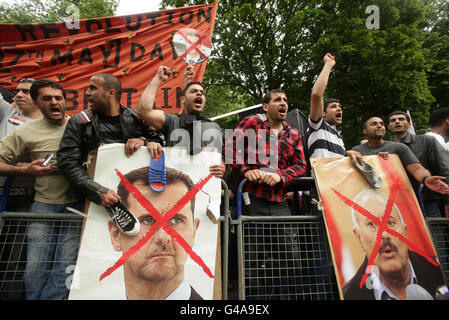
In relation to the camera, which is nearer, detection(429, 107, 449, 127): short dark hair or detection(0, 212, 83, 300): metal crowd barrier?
detection(0, 212, 83, 300): metal crowd barrier

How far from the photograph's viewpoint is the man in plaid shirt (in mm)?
2514

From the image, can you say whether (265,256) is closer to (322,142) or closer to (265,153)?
(265,153)

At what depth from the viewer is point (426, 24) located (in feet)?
42.8

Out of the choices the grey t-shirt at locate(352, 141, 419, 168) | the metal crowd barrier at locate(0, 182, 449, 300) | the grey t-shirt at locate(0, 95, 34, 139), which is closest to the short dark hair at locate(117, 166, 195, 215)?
the metal crowd barrier at locate(0, 182, 449, 300)

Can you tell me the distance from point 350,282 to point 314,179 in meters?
0.94

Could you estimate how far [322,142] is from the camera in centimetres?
309

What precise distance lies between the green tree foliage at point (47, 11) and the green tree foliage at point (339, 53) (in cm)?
461

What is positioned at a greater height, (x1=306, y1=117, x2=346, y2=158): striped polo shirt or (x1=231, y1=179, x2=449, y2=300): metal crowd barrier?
(x1=306, y1=117, x2=346, y2=158): striped polo shirt

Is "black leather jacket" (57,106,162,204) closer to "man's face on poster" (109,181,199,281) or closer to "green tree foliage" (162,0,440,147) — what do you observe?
"man's face on poster" (109,181,199,281)

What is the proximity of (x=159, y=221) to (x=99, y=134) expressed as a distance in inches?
39.6

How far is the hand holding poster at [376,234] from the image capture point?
2.10 m

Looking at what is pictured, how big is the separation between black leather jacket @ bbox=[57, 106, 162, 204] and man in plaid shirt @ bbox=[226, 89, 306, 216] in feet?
3.01

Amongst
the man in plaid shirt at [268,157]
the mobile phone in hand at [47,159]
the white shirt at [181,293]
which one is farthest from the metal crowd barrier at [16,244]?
the man in plaid shirt at [268,157]

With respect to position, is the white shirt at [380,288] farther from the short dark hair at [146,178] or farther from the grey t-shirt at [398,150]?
the short dark hair at [146,178]
